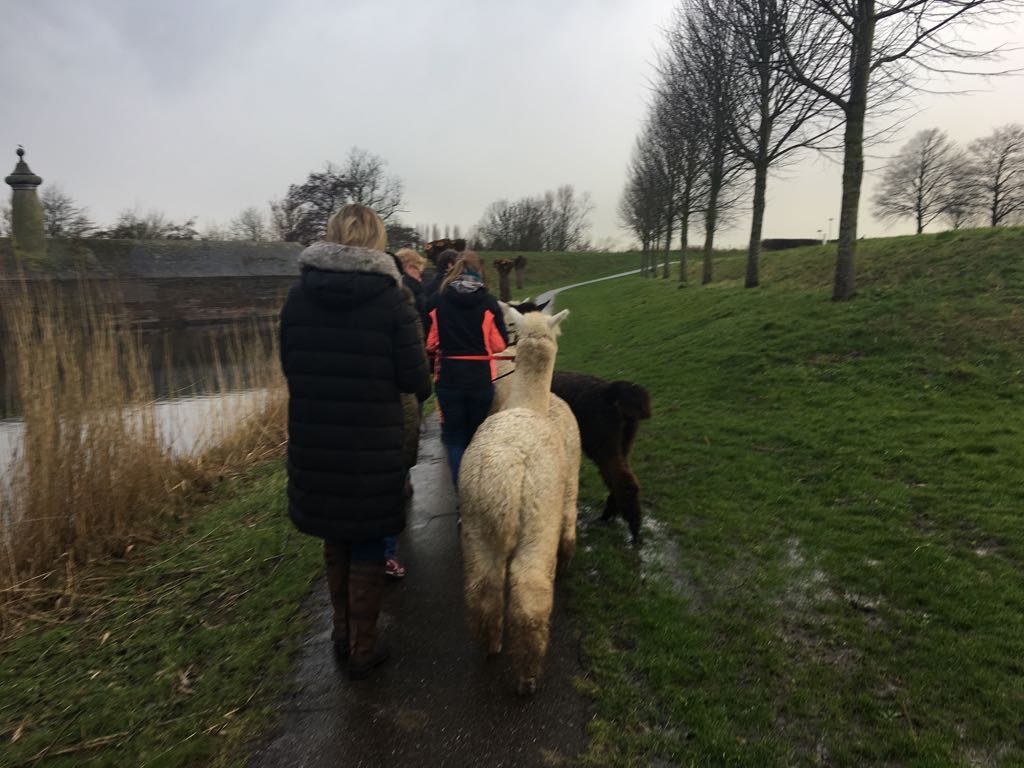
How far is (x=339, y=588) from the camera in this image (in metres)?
2.97

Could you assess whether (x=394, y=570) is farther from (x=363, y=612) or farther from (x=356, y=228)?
(x=356, y=228)

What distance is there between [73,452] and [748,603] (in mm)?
5555

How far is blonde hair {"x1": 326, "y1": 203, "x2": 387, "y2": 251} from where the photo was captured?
268cm

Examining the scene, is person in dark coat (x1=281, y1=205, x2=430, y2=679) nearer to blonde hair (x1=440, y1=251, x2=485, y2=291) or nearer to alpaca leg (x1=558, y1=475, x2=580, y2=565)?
alpaca leg (x1=558, y1=475, x2=580, y2=565)

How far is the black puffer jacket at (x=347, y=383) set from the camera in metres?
2.58

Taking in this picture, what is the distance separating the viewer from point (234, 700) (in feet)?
9.35

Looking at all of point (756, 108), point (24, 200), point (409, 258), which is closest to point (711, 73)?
point (756, 108)

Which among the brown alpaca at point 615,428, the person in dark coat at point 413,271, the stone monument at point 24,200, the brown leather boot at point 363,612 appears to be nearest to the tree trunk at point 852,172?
the brown alpaca at point 615,428

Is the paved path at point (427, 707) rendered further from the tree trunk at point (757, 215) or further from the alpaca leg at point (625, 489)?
the tree trunk at point (757, 215)

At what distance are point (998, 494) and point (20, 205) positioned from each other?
4507cm

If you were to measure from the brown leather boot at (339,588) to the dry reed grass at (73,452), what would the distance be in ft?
8.93

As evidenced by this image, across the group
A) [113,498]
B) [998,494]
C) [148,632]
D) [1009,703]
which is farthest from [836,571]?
[113,498]

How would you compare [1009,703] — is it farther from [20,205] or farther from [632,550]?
[20,205]

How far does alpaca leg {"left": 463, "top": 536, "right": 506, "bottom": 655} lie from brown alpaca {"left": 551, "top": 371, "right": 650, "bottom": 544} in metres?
1.65
